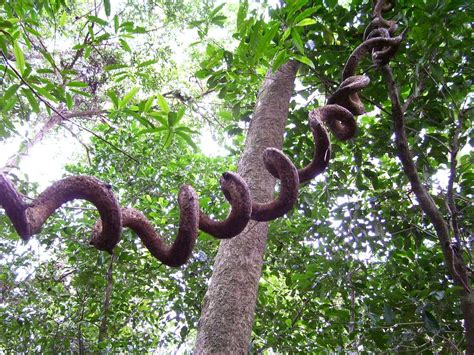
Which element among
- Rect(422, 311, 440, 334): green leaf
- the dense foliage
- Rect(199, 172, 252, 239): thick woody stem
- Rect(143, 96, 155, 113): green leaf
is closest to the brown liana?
Rect(199, 172, 252, 239): thick woody stem

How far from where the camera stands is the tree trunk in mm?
1327

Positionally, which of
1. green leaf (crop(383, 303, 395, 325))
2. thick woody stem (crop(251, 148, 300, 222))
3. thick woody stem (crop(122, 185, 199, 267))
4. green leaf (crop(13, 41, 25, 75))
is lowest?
thick woody stem (crop(122, 185, 199, 267))

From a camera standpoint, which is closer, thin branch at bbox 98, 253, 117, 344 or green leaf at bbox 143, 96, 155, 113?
green leaf at bbox 143, 96, 155, 113

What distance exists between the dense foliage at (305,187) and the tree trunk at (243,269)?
11.2 inches

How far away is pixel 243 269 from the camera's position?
4.95ft

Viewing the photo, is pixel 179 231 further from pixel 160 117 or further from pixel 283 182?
pixel 160 117

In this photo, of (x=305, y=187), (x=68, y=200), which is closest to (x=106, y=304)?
(x=305, y=187)

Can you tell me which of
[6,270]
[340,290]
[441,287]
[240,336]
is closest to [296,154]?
[340,290]

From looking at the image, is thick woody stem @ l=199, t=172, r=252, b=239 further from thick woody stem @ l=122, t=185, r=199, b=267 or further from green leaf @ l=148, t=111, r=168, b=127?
green leaf @ l=148, t=111, r=168, b=127

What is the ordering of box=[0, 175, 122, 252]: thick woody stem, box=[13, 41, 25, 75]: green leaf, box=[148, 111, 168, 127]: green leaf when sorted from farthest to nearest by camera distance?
1. box=[148, 111, 168, 127]: green leaf
2. box=[13, 41, 25, 75]: green leaf
3. box=[0, 175, 122, 252]: thick woody stem

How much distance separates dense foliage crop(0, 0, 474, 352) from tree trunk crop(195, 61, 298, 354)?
→ 29cm

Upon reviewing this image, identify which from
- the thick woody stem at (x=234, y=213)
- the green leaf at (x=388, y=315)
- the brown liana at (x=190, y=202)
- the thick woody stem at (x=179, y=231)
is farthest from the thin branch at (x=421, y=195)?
the thick woody stem at (x=179, y=231)

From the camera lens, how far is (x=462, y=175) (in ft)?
8.64

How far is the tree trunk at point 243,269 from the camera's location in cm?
133
